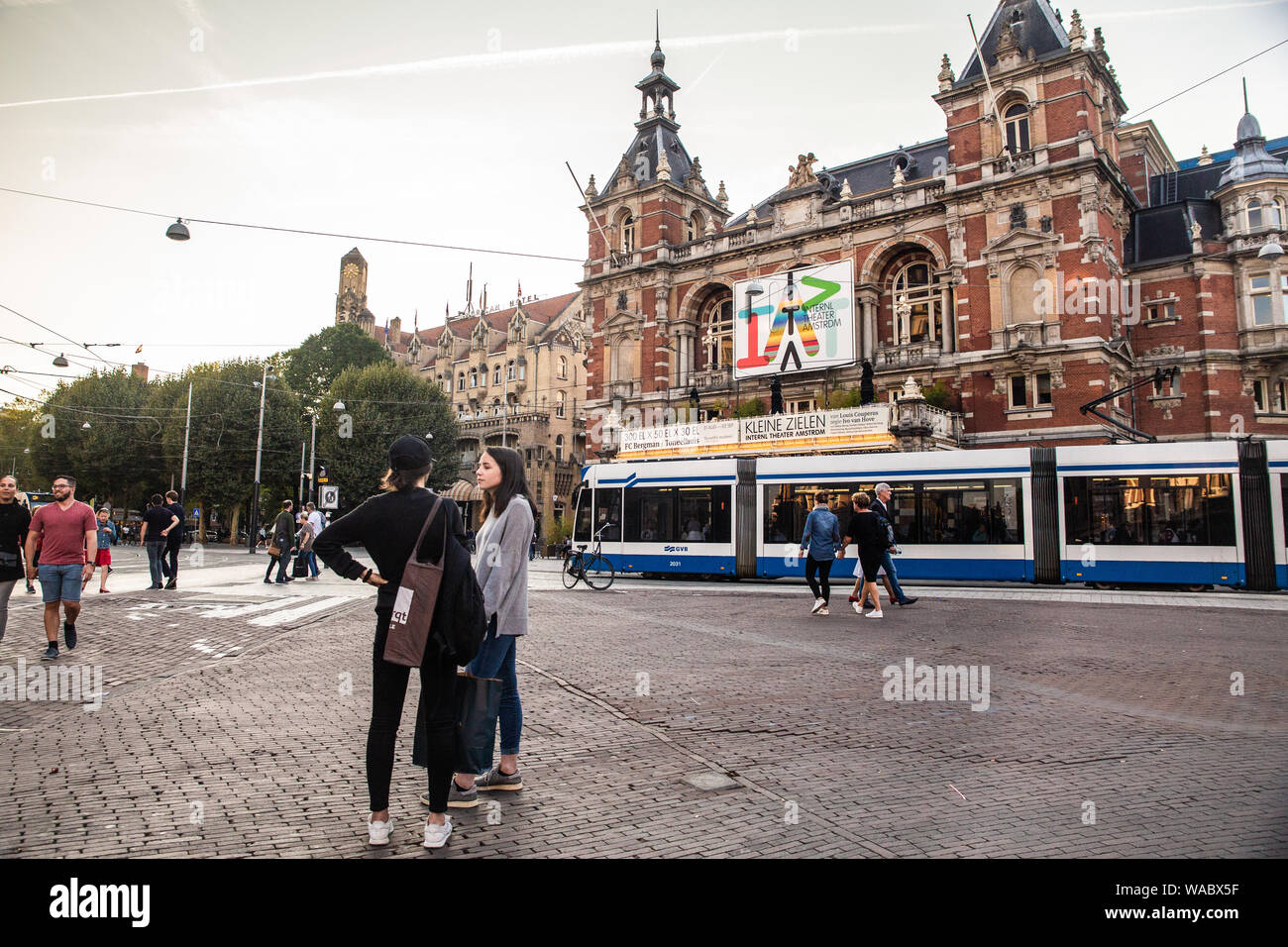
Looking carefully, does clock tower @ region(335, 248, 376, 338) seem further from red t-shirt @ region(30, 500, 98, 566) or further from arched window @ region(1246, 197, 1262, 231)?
red t-shirt @ region(30, 500, 98, 566)

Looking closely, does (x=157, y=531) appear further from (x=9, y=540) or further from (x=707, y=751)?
(x=707, y=751)

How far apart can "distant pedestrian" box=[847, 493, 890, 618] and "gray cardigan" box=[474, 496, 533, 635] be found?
847 centimetres

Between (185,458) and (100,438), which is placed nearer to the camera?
(185,458)

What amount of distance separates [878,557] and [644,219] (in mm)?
33831

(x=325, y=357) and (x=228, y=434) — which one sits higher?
(x=325, y=357)

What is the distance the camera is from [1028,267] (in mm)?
29672

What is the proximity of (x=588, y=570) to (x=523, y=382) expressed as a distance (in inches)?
1859

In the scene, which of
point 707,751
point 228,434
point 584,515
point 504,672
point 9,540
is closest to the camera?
point 504,672

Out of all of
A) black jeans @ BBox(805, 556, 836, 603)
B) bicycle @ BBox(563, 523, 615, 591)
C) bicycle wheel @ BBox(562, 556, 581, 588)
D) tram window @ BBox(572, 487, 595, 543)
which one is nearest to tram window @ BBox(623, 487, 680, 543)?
tram window @ BBox(572, 487, 595, 543)

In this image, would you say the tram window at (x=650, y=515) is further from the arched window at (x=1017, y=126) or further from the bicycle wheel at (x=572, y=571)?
the arched window at (x=1017, y=126)

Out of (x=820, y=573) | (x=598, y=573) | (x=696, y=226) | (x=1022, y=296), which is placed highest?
(x=696, y=226)

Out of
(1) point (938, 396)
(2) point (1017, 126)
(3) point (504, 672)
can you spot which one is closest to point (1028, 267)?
(1) point (938, 396)
